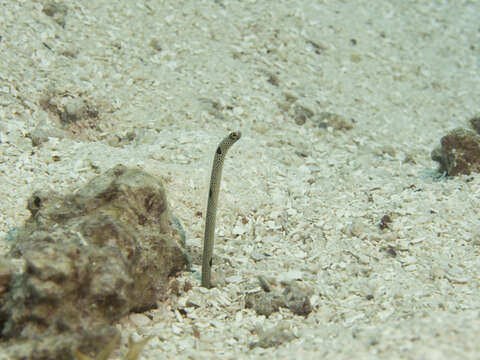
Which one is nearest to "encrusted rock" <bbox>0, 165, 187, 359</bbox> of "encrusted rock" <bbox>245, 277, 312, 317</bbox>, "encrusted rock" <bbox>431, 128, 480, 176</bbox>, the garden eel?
the garden eel

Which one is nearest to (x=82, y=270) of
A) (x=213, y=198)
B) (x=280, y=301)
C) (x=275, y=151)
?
(x=213, y=198)

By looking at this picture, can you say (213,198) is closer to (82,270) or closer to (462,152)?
(82,270)

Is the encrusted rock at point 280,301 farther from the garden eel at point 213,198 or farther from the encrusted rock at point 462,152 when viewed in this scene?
the encrusted rock at point 462,152

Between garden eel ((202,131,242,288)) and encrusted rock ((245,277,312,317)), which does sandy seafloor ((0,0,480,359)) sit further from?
garden eel ((202,131,242,288))

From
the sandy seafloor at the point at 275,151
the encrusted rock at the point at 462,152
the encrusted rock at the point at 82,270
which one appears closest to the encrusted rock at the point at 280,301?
the sandy seafloor at the point at 275,151

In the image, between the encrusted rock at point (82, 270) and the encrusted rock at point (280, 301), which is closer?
the encrusted rock at point (82, 270)

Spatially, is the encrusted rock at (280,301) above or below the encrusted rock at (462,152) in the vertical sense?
below
